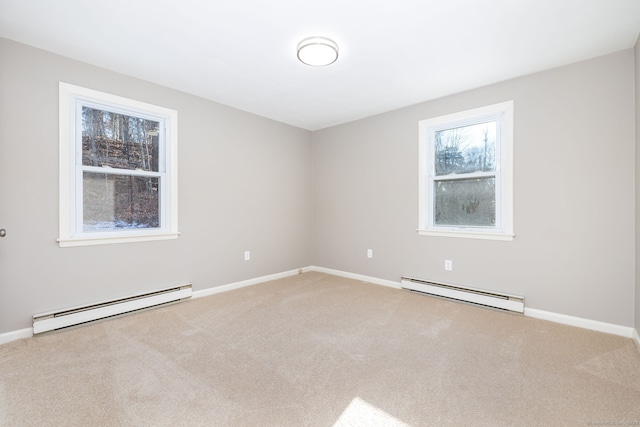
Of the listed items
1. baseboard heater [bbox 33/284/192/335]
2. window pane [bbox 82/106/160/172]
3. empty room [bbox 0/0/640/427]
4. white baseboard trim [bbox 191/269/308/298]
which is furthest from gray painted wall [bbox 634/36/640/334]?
window pane [bbox 82/106/160/172]

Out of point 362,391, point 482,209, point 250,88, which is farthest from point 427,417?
point 250,88

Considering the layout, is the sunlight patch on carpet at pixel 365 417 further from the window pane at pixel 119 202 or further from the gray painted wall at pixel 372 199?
the window pane at pixel 119 202

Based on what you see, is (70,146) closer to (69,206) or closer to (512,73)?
(69,206)

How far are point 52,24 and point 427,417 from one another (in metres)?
3.58

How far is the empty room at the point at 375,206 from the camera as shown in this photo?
5.85 ft

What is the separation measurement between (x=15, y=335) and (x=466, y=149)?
4.64 m

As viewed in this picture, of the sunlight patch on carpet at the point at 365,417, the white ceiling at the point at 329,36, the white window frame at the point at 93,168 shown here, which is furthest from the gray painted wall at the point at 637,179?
the white window frame at the point at 93,168

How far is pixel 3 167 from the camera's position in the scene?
2324mm

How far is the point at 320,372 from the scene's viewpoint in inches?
76.0

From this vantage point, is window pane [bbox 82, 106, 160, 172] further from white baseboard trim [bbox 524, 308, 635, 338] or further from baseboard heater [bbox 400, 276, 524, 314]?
white baseboard trim [bbox 524, 308, 635, 338]

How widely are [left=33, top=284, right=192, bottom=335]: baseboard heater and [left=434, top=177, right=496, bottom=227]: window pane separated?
317 centimetres

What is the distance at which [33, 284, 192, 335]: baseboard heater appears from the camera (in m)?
2.46

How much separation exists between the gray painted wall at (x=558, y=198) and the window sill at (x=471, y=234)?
6 cm

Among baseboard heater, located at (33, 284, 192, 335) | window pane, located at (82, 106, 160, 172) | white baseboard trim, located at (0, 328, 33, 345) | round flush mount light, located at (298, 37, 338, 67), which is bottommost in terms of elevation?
white baseboard trim, located at (0, 328, 33, 345)
